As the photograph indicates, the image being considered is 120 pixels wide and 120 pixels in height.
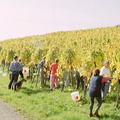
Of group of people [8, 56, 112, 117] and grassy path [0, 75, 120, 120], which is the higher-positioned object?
group of people [8, 56, 112, 117]

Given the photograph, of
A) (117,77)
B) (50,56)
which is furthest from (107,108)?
(50,56)

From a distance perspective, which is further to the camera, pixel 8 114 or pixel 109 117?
pixel 8 114

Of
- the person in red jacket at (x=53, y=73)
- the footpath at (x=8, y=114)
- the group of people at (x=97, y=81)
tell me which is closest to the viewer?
the footpath at (x=8, y=114)

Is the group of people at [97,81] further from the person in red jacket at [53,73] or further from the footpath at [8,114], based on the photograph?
the footpath at [8,114]

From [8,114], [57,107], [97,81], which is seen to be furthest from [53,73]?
[97,81]

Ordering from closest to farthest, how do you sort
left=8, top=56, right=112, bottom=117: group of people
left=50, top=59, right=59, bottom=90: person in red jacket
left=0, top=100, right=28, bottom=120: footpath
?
1. left=0, top=100, right=28, bottom=120: footpath
2. left=8, top=56, right=112, bottom=117: group of people
3. left=50, top=59, right=59, bottom=90: person in red jacket

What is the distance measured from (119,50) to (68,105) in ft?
11.1

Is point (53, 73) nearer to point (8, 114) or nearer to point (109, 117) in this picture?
point (8, 114)

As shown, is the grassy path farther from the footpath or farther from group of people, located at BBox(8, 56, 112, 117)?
group of people, located at BBox(8, 56, 112, 117)

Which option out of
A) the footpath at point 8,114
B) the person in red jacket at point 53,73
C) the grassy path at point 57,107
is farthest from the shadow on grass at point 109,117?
the person in red jacket at point 53,73

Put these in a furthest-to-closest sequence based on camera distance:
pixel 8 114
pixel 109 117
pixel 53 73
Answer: pixel 53 73
pixel 8 114
pixel 109 117

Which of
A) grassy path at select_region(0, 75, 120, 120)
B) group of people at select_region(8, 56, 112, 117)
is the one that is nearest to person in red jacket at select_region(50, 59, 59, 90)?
group of people at select_region(8, 56, 112, 117)

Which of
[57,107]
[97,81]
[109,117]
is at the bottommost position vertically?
[109,117]

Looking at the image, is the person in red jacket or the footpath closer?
the footpath
